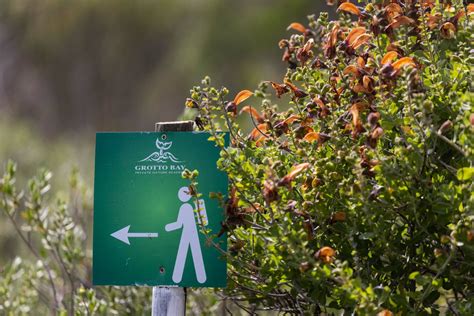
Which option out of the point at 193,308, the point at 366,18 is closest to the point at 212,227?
the point at 366,18

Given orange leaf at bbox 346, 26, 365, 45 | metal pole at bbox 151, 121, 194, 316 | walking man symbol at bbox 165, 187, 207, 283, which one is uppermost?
orange leaf at bbox 346, 26, 365, 45

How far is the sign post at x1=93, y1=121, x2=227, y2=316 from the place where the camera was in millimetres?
2471

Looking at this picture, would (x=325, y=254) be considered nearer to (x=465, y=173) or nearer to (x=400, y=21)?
(x=465, y=173)

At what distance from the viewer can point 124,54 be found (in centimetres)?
1833

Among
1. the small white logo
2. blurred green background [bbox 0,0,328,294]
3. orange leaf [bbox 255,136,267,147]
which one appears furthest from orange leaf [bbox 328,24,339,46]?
blurred green background [bbox 0,0,328,294]

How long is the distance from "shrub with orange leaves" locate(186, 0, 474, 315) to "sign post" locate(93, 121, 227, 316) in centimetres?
8

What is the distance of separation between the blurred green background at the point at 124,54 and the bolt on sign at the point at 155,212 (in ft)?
42.9

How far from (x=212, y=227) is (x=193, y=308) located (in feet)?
6.10

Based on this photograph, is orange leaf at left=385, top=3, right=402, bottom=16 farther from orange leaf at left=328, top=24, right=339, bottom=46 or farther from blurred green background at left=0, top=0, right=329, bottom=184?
blurred green background at left=0, top=0, right=329, bottom=184

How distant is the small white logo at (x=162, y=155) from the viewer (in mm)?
2549

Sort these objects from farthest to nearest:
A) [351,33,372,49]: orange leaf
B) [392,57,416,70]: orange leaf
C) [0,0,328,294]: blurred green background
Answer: [0,0,328,294]: blurred green background → [351,33,372,49]: orange leaf → [392,57,416,70]: orange leaf

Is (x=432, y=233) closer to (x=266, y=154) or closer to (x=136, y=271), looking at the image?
(x=266, y=154)

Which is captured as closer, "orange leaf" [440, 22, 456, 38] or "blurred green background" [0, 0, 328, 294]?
"orange leaf" [440, 22, 456, 38]

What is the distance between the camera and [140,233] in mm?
2523
